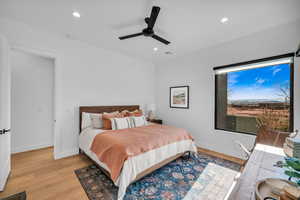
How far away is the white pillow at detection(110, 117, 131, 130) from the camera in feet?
9.43

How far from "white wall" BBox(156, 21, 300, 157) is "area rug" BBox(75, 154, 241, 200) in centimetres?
74

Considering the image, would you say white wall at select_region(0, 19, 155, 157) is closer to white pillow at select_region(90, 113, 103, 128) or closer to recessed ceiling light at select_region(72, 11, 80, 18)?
white pillow at select_region(90, 113, 103, 128)

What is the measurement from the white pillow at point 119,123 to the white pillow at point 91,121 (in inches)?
14.1

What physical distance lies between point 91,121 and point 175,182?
7.39 ft

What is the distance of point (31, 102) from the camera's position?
334 centimetres

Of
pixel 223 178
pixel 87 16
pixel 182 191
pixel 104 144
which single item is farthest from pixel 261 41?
pixel 104 144

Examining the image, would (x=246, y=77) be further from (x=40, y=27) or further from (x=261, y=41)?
(x=40, y=27)

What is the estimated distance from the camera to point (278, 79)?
2.49 meters

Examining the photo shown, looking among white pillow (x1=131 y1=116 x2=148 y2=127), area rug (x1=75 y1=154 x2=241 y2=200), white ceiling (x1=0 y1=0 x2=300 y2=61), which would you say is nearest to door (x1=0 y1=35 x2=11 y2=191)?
white ceiling (x1=0 y1=0 x2=300 y2=61)

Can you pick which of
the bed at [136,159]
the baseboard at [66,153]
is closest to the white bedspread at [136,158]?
the bed at [136,159]

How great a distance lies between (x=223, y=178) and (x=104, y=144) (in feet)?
6.97

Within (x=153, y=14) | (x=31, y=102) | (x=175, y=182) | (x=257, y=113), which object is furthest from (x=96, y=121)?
(x=257, y=113)

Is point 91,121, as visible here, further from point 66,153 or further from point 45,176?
point 45,176

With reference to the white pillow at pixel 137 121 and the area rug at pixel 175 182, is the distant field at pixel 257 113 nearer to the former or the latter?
the area rug at pixel 175 182
